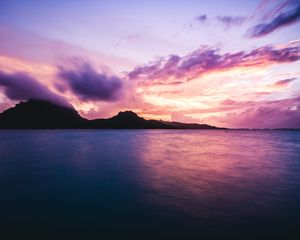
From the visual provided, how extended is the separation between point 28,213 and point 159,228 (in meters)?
5.72

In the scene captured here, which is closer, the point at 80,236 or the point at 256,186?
the point at 80,236

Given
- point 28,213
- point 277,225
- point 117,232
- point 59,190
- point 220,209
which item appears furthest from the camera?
point 59,190

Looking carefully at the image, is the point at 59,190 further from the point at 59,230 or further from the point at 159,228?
the point at 159,228

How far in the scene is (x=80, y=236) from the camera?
769cm

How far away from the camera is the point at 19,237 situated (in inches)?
293

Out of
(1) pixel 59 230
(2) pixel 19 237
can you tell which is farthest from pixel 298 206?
(2) pixel 19 237

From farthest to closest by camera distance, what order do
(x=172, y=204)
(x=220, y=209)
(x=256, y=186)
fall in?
(x=256, y=186)
(x=172, y=204)
(x=220, y=209)

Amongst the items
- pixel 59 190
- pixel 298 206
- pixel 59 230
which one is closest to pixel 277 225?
pixel 298 206

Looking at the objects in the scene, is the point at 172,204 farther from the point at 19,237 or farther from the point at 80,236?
the point at 19,237

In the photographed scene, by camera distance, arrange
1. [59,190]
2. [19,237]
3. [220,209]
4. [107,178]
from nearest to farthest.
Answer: [19,237] < [220,209] < [59,190] < [107,178]

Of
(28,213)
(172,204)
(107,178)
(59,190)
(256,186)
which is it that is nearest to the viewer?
(28,213)

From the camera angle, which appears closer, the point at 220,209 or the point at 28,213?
the point at 28,213

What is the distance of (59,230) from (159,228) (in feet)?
11.9

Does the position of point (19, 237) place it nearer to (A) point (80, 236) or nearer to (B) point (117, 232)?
(A) point (80, 236)
